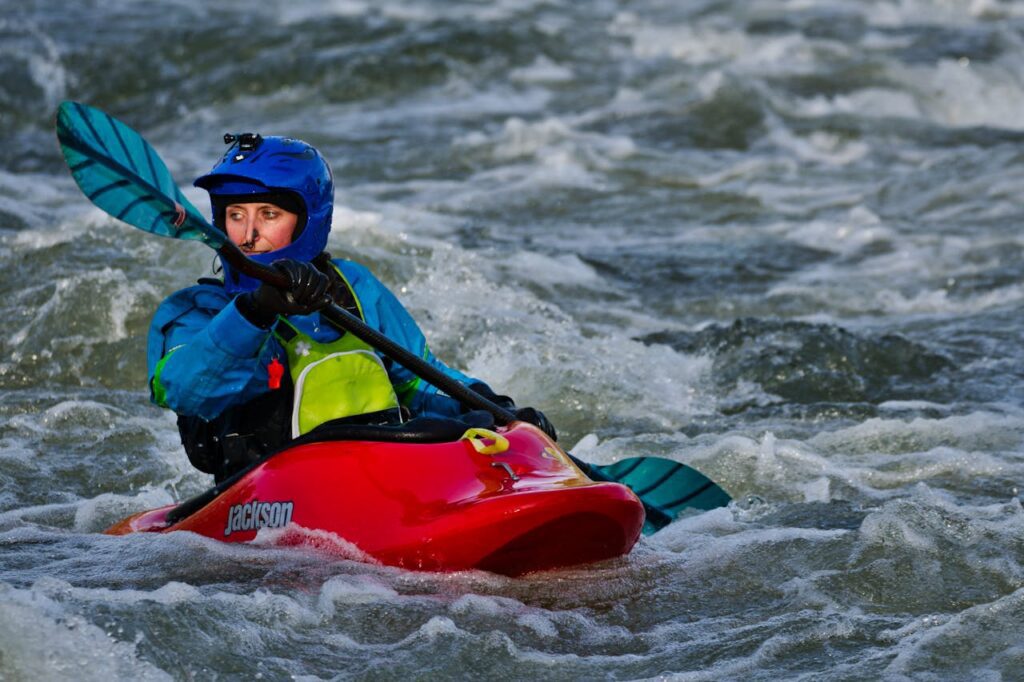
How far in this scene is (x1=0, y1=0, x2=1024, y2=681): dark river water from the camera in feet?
12.3

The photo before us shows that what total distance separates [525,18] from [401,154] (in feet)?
18.6

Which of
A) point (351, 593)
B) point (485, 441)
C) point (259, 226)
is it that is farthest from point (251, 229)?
point (351, 593)

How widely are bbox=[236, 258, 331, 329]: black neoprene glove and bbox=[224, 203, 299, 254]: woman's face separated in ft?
1.24

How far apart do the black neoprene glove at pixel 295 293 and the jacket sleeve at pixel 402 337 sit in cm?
59

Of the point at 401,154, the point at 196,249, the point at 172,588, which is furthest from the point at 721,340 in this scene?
the point at 401,154

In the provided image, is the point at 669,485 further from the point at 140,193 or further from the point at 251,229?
A: the point at 140,193

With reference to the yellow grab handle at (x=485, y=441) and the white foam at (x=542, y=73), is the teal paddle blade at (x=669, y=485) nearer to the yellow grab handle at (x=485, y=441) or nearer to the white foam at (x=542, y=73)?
the yellow grab handle at (x=485, y=441)

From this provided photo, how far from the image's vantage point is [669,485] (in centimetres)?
498

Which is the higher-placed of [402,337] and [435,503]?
[402,337]

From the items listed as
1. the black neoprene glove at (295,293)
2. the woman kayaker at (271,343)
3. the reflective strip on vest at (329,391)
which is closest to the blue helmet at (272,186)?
the woman kayaker at (271,343)

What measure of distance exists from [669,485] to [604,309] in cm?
311

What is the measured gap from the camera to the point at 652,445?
5883 mm

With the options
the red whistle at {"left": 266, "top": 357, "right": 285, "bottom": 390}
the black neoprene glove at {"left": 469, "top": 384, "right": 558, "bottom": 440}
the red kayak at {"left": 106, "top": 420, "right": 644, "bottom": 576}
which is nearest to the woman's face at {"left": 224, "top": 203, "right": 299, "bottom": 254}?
the red whistle at {"left": 266, "top": 357, "right": 285, "bottom": 390}

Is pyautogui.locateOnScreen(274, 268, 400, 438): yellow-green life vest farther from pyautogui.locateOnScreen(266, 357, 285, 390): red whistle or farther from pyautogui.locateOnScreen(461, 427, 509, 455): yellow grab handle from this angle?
pyautogui.locateOnScreen(461, 427, 509, 455): yellow grab handle
